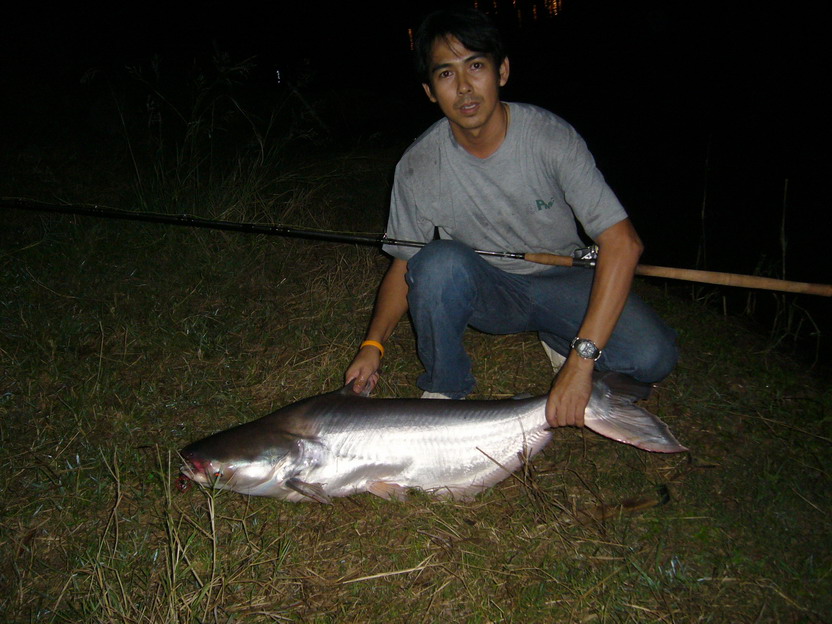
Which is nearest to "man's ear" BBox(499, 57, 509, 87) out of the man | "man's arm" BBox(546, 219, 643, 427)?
the man

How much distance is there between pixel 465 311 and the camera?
108 inches

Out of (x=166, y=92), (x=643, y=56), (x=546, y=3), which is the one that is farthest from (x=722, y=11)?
(x=166, y=92)

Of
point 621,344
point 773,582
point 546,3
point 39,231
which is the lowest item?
point 773,582

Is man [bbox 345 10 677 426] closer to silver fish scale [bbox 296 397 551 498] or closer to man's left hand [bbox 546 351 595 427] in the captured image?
man's left hand [bbox 546 351 595 427]

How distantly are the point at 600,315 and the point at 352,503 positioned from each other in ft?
4.27

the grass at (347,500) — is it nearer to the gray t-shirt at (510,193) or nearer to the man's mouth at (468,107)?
the gray t-shirt at (510,193)

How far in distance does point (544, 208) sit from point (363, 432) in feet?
4.37

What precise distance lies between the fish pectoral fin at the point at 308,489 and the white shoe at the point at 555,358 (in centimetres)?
148

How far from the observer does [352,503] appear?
2410 mm

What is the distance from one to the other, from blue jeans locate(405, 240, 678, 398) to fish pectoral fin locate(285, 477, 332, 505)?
0.83 metres

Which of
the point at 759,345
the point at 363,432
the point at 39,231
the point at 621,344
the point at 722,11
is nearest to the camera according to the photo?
the point at 363,432

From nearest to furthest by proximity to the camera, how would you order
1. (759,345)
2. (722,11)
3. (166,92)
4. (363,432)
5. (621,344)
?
(363,432)
(621,344)
(759,345)
(166,92)
(722,11)

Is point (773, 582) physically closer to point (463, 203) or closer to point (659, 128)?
point (463, 203)

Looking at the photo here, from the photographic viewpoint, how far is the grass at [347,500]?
203cm
